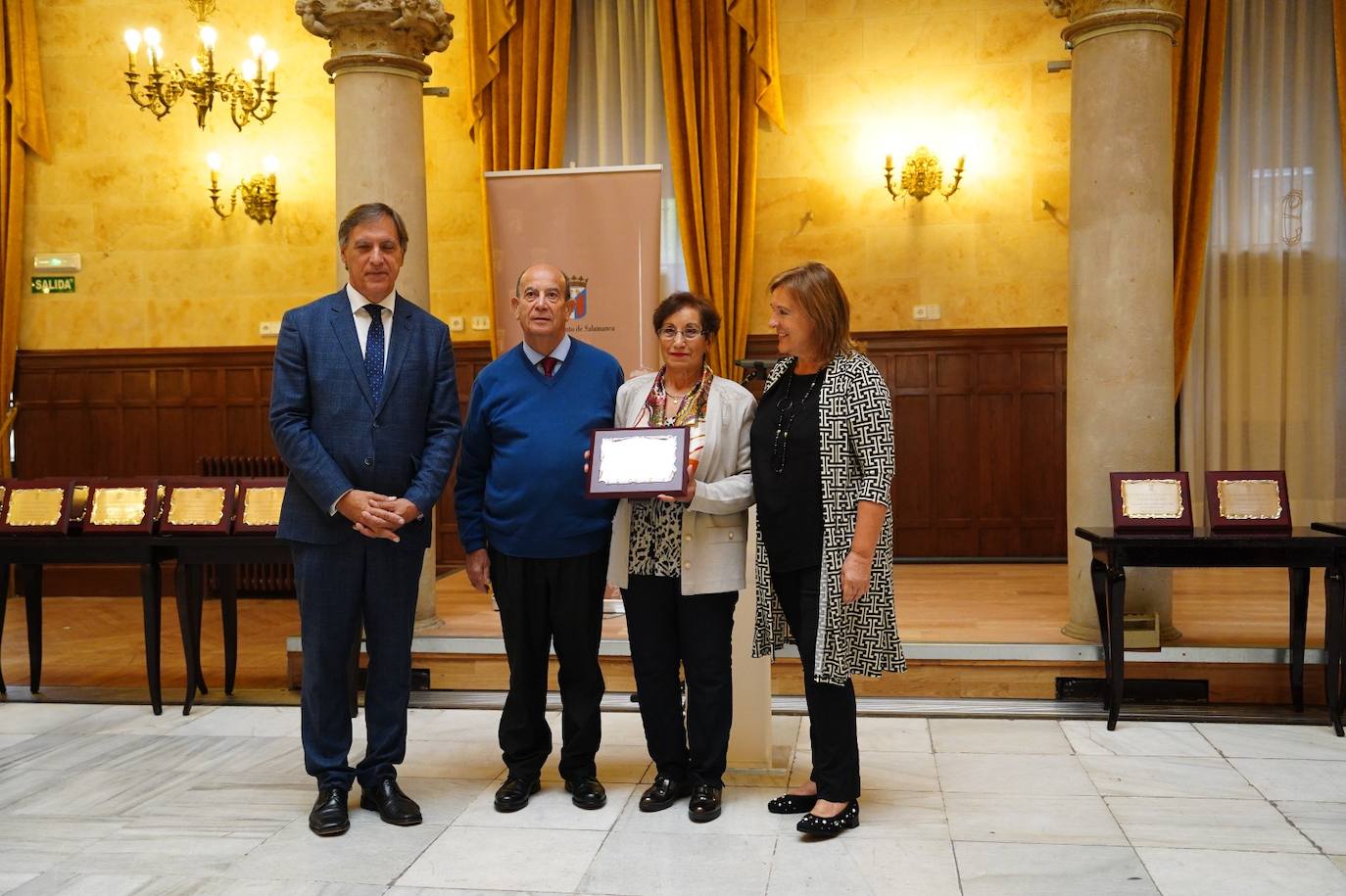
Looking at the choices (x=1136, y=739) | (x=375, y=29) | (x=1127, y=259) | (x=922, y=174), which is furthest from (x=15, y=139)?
(x=1136, y=739)

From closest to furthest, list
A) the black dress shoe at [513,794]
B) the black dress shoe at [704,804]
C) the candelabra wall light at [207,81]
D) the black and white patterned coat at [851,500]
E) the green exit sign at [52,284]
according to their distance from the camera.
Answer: the black and white patterned coat at [851,500] < the black dress shoe at [704,804] < the black dress shoe at [513,794] < the candelabra wall light at [207,81] < the green exit sign at [52,284]

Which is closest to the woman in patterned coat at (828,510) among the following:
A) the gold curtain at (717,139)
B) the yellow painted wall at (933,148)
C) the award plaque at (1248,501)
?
the award plaque at (1248,501)

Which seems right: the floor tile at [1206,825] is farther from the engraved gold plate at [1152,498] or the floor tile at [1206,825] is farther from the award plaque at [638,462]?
the award plaque at [638,462]

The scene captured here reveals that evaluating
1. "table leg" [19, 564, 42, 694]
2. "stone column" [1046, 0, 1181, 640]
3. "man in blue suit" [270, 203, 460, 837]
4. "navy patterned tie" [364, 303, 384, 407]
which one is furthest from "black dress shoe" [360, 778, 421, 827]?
"stone column" [1046, 0, 1181, 640]

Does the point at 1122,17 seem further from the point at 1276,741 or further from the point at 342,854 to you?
the point at 342,854

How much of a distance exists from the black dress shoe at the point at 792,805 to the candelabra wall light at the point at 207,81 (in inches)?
235

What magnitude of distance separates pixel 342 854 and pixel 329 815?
0.64ft

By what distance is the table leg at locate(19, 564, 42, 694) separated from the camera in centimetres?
552

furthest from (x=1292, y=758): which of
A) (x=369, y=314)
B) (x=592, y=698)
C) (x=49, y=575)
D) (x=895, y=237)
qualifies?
(x=49, y=575)

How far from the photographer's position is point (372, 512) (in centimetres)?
354

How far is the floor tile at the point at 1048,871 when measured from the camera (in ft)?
10.3

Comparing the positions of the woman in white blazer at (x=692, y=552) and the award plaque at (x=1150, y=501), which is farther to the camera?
the award plaque at (x=1150, y=501)

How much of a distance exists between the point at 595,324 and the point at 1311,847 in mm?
3878

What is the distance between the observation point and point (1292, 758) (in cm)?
435
